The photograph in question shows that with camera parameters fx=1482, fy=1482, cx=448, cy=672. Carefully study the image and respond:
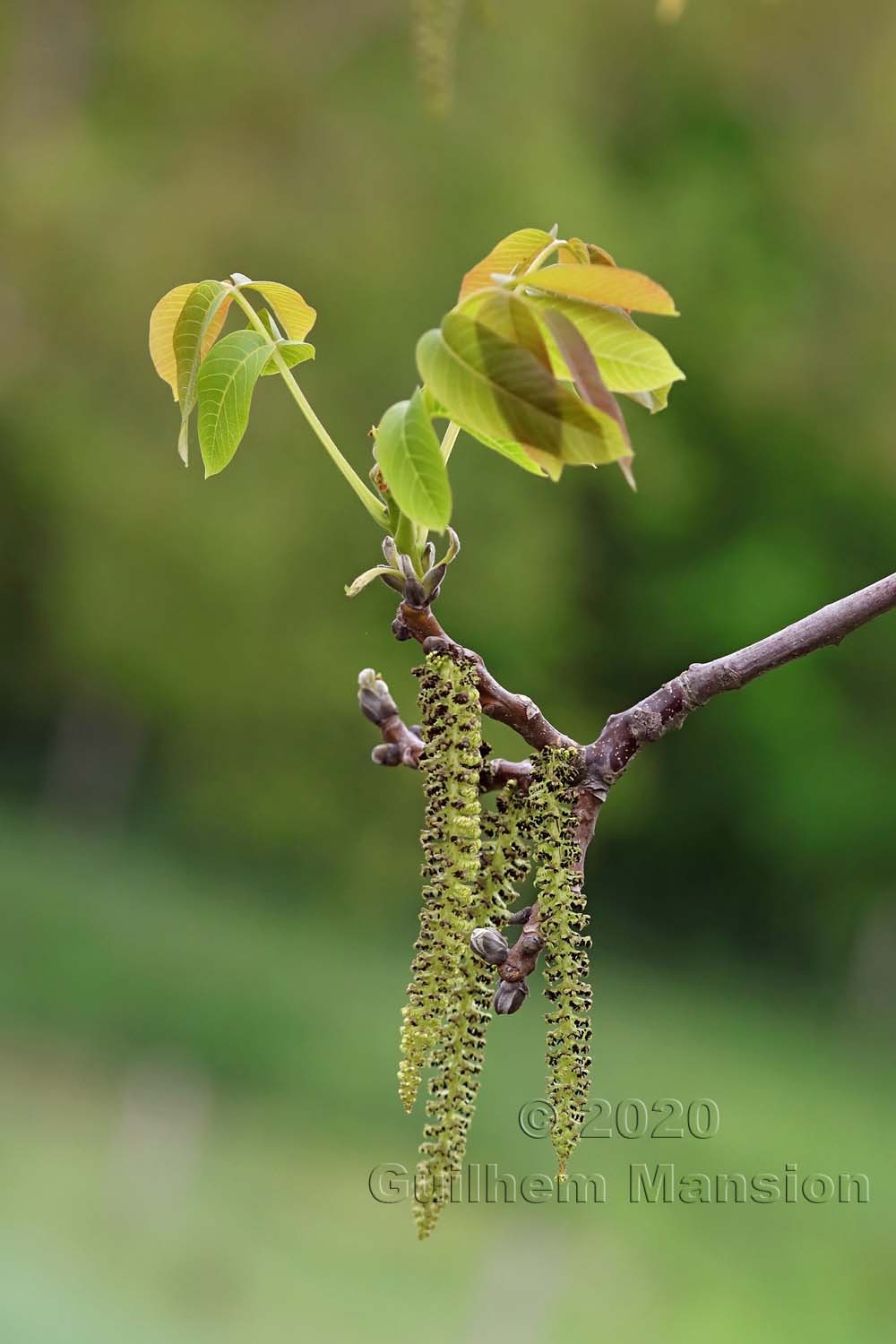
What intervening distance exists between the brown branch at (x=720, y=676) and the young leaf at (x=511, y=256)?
311 millimetres

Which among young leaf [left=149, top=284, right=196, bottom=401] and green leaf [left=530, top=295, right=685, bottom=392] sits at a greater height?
young leaf [left=149, top=284, right=196, bottom=401]

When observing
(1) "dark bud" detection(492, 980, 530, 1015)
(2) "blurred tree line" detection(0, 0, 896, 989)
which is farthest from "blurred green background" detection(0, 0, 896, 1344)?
(1) "dark bud" detection(492, 980, 530, 1015)

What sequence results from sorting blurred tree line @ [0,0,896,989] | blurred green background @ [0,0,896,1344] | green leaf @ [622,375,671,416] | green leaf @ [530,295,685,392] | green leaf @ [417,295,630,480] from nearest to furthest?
1. green leaf @ [417,295,630,480]
2. green leaf @ [530,295,685,392]
3. green leaf @ [622,375,671,416]
4. blurred green background @ [0,0,896,1344]
5. blurred tree line @ [0,0,896,989]

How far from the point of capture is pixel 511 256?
3.46 feet

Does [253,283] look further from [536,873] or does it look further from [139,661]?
[139,661]

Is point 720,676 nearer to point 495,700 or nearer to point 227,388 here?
point 495,700

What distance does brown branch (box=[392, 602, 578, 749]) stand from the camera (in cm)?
95

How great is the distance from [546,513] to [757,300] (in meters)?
2.40

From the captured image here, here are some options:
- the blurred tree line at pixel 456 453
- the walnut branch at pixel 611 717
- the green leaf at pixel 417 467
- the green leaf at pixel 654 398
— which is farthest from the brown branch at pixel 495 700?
the blurred tree line at pixel 456 453

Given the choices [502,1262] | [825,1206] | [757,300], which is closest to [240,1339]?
[502,1262]

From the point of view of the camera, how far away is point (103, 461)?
857 centimetres

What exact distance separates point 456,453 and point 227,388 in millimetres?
7680

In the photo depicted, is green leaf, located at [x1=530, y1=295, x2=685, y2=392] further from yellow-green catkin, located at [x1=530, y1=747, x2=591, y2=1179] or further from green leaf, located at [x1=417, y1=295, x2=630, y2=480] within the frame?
yellow-green catkin, located at [x1=530, y1=747, x2=591, y2=1179]

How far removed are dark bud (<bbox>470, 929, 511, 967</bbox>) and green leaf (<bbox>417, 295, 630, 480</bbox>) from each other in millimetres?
290
